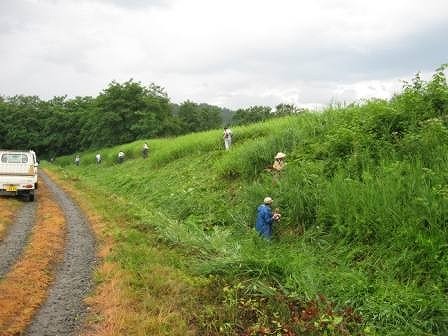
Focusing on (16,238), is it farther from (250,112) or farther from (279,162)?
(250,112)

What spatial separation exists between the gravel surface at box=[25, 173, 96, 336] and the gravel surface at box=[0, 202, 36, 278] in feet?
3.52

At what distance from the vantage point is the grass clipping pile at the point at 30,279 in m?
7.01

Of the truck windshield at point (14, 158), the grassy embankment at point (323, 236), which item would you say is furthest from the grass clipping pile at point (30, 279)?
the truck windshield at point (14, 158)

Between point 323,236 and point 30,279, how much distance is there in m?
6.02

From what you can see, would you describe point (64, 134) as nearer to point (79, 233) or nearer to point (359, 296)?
point (79, 233)

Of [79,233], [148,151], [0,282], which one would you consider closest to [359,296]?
[0,282]

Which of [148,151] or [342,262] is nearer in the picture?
[342,262]

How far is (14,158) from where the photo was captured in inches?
775

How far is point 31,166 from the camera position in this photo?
1925 centimetres

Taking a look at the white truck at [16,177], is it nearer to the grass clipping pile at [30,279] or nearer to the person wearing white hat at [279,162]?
the grass clipping pile at [30,279]

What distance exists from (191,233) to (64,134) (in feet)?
201

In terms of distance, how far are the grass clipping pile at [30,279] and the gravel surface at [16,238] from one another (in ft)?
0.62

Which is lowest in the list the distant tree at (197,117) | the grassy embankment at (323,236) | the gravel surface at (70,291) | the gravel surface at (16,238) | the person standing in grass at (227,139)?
the gravel surface at (70,291)

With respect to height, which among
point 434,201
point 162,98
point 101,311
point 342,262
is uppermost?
point 162,98
